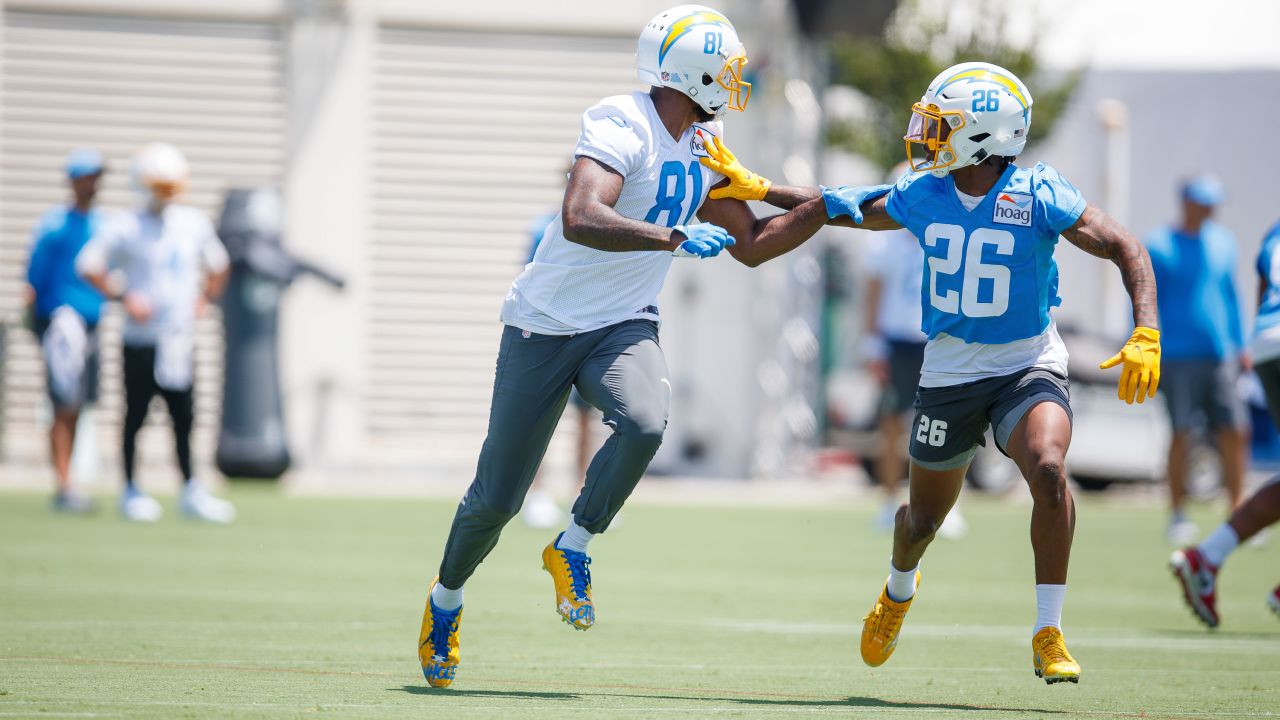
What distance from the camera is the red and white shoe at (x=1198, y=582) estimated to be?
7656 millimetres

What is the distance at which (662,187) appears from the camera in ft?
19.3

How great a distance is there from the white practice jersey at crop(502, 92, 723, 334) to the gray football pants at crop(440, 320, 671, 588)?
70 millimetres

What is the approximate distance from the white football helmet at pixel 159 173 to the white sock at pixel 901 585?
747 cm

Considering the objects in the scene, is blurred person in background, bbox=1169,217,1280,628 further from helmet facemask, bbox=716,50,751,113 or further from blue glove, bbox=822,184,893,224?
helmet facemask, bbox=716,50,751,113

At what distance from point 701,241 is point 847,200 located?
820 millimetres

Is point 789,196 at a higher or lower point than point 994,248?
higher

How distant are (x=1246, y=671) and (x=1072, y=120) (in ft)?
88.6

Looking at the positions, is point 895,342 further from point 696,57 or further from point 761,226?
point 696,57

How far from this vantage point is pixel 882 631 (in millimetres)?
6141

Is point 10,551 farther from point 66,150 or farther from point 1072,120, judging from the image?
point 1072,120

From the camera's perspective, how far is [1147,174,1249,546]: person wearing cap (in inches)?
457

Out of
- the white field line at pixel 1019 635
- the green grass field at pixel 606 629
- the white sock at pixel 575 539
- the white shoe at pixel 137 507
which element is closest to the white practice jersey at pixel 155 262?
the white shoe at pixel 137 507

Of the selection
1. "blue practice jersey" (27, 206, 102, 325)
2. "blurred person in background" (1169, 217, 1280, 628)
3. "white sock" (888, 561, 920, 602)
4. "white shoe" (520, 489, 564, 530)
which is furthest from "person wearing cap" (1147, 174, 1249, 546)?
"blue practice jersey" (27, 206, 102, 325)

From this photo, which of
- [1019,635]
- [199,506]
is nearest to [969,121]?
[1019,635]
